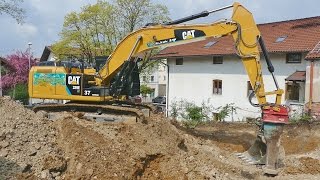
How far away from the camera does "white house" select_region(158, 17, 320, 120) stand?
23.4 meters

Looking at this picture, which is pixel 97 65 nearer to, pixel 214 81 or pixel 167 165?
pixel 167 165

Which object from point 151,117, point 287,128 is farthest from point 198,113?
point 151,117

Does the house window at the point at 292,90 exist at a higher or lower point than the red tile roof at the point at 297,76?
lower

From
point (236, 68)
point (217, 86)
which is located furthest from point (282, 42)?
point (217, 86)

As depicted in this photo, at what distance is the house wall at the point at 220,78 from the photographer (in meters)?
24.5

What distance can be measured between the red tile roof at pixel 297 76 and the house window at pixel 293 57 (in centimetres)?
76

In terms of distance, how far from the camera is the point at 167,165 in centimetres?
948

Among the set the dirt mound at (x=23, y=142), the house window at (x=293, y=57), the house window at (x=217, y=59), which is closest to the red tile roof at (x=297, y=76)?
the house window at (x=293, y=57)

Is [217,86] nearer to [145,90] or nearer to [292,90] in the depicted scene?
[292,90]

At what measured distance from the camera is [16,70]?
46312 mm

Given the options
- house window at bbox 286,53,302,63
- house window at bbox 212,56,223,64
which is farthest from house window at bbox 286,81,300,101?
house window at bbox 212,56,223,64

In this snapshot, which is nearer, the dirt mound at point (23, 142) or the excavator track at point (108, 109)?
the dirt mound at point (23, 142)

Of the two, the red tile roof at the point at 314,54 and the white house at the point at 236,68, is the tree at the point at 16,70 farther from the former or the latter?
the red tile roof at the point at 314,54

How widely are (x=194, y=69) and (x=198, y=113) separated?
10.3 meters
